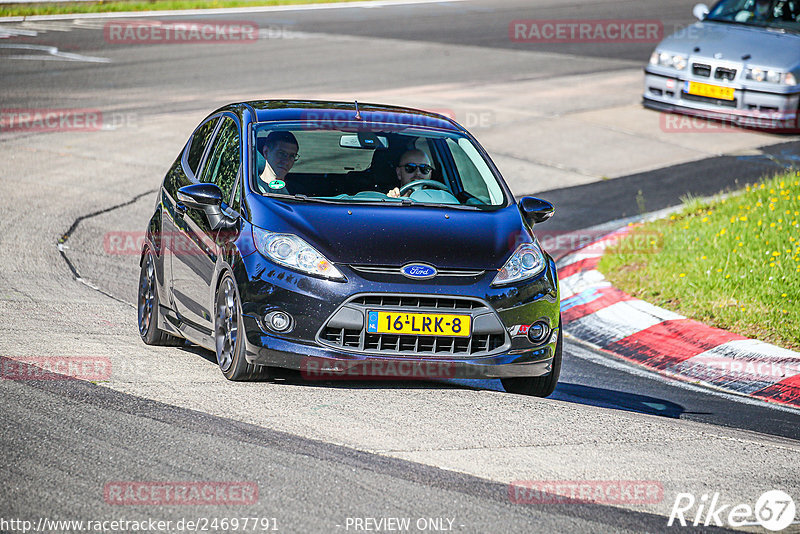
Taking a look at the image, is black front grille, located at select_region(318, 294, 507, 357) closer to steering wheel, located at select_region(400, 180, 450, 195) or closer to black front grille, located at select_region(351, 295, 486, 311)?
black front grille, located at select_region(351, 295, 486, 311)

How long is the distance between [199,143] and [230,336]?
2085 mm

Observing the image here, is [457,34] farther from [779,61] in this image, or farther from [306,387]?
[306,387]

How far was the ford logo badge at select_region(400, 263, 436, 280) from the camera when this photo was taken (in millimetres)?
6320

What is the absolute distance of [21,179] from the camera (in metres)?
13.2

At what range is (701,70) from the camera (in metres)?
17.3

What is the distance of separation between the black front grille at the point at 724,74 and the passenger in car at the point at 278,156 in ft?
36.1

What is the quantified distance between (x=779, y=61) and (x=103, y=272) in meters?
10.8

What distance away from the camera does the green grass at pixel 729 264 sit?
30.3ft

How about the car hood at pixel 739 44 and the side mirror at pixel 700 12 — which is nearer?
the car hood at pixel 739 44

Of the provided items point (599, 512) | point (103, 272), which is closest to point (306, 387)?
Answer: point (599, 512)

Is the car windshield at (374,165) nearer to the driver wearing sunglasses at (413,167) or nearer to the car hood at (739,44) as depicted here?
the driver wearing sunglasses at (413,167)

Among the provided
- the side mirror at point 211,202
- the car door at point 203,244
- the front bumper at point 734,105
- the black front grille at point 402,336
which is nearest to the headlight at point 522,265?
the black front grille at point 402,336

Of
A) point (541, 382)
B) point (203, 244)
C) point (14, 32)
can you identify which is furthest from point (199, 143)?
point (14, 32)

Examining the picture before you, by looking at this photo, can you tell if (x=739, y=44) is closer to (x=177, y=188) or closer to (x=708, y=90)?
(x=708, y=90)
